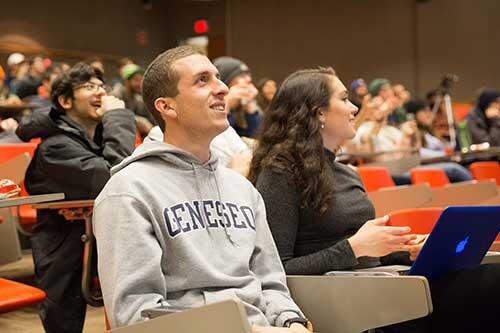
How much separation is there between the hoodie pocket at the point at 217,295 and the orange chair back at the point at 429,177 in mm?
3248

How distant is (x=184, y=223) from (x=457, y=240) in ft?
2.40

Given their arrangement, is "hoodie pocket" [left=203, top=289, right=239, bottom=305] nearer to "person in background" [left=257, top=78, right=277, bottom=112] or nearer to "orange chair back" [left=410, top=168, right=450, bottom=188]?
"orange chair back" [left=410, top=168, right=450, bottom=188]

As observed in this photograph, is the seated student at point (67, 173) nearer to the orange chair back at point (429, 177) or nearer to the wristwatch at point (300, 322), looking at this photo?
the wristwatch at point (300, 322)

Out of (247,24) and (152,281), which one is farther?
(247,24)

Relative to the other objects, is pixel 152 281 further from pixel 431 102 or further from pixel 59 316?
pixel 431 102

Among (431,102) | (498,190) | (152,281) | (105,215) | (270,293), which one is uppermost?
(105,215)

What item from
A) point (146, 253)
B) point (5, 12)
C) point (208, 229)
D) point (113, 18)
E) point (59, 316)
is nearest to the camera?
point (146, 253)

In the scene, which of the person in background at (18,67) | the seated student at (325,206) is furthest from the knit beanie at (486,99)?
the seated student at (325,206)

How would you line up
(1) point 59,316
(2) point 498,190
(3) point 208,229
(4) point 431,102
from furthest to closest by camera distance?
(4) point 431,102, (2) point 498,190, (1) point 59,316, (3) point 208,229

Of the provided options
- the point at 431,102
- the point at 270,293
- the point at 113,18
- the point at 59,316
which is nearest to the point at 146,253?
the point at 270,293

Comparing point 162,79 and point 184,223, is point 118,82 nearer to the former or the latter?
point 162,79

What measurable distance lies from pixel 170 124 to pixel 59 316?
1374 mm

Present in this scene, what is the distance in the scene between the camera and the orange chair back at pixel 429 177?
471cm

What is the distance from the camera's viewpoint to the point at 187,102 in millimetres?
1728
